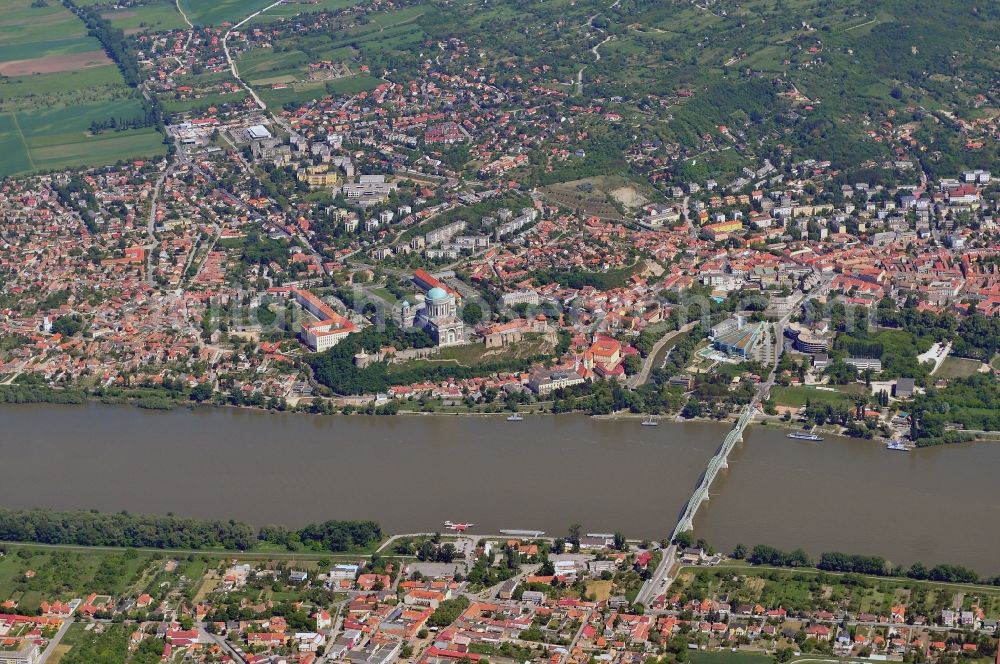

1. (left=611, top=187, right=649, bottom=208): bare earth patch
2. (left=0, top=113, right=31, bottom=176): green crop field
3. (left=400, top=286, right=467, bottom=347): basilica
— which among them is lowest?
(left=0, top=113, right=31, bottom=176): green crop field

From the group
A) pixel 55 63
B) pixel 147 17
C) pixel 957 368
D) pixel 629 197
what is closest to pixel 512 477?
pixel 957 368

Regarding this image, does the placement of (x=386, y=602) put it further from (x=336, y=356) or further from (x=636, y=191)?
(x=636, y=191)

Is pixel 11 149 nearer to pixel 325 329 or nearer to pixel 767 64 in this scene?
pixel 325 329

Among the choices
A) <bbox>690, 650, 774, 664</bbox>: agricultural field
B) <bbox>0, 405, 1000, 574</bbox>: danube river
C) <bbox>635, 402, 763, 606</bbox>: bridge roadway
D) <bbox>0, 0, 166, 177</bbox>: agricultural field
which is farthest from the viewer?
<bbox>0, 0, 166, 177</bbox>: agricultural field

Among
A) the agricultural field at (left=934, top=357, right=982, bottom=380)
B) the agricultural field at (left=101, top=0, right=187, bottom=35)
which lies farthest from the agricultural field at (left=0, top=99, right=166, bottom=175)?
the agricultural field at (left=934, top=357, right=982, bottom=380)

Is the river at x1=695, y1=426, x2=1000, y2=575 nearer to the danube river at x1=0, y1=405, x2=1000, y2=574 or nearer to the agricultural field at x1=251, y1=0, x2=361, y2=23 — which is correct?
the danube river at x1=0, y1=405, x2=1000, y2=574

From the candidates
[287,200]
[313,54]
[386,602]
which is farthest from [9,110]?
[386,602]

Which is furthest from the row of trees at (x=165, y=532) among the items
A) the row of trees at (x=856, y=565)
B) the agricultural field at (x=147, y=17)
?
the agricultural field at (x=147, y=17)
